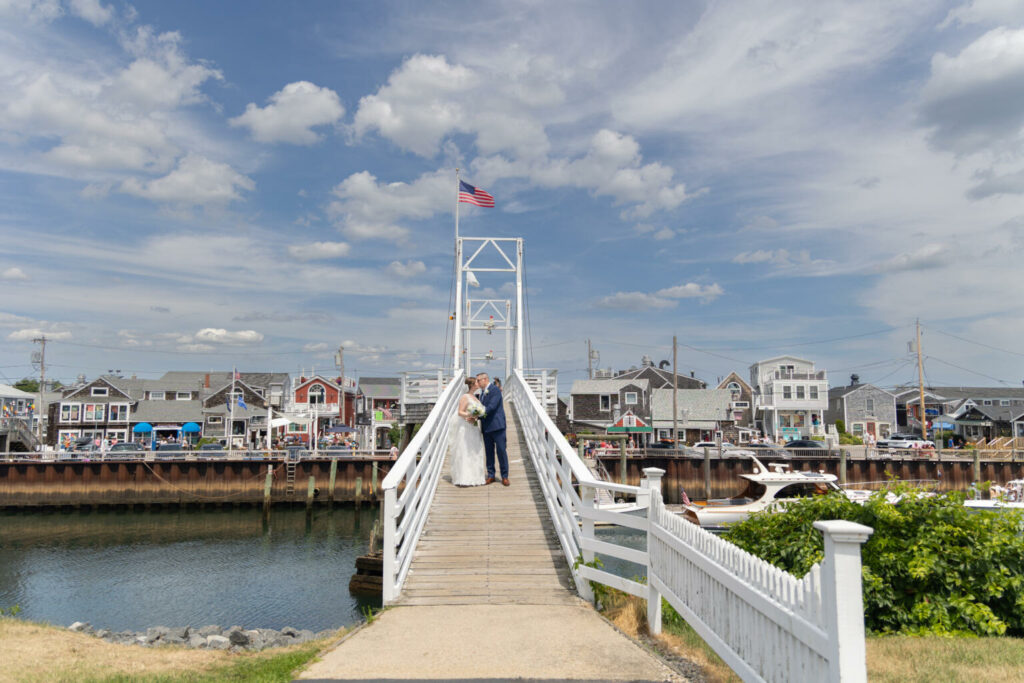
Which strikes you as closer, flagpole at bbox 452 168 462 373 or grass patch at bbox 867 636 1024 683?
grass patch at bbox 867 636 1024 683

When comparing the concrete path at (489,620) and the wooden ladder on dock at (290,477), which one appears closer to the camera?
the concrete path at (489,620)

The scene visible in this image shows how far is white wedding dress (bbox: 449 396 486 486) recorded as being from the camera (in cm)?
1159

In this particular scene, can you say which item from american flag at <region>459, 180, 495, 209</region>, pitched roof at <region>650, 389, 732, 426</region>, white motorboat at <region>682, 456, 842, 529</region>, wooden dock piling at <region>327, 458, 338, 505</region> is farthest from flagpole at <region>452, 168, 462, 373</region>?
pitched roof at <region>650, 389, 732, 426</region>

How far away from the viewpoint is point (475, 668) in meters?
4.96

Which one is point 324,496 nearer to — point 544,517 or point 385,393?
point 544,517

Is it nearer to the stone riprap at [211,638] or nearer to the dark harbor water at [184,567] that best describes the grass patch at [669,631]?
the stone riprap at [211,638]

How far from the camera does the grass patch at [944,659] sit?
15.6 ft

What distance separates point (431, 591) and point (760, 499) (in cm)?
1840

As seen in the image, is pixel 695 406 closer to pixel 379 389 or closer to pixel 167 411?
pixel 379 389

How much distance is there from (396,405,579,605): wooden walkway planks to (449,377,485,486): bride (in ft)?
0.68

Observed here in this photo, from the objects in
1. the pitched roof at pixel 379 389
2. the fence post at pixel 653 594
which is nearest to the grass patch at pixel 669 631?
the fence post at pixel 653 594

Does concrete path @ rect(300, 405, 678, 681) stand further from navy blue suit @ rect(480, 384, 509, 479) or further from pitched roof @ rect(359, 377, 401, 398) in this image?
pitched roof @ rect(359, 377, 401, 398)

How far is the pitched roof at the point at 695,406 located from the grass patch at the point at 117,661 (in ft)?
179

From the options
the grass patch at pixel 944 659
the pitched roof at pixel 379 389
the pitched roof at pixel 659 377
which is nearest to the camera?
the grass patch at pixel 944 659
